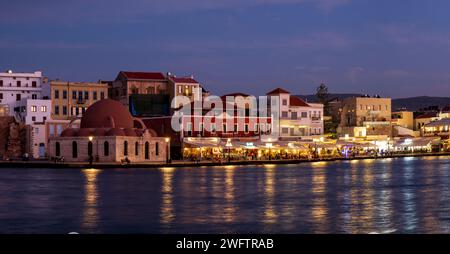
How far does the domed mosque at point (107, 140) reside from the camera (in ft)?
201

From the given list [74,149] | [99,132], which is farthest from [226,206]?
[74,149]

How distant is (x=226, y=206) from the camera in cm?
2573

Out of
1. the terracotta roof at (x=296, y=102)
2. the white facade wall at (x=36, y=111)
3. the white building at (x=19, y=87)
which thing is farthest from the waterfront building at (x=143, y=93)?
the terracotta roof at (x=296, y=102)

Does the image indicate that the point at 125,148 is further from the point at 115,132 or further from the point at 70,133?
the point at 70,133

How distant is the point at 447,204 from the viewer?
25672mm

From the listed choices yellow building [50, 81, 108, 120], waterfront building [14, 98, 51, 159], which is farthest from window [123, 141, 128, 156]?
yellow building [50, 81, 108, 120]

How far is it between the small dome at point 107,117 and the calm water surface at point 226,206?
23.6 m

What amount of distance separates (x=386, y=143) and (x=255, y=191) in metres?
70.5

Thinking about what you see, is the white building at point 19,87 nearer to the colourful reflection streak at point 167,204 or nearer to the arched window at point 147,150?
the arched window at point 147,150

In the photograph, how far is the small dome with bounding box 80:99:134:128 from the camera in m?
63.1

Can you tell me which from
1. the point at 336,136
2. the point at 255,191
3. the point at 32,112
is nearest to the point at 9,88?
the point at 32,112

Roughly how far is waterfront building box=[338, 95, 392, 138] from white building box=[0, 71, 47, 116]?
146 ft

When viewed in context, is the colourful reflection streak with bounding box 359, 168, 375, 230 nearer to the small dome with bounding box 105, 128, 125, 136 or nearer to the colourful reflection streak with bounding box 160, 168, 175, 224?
the colourful reflection streak with bounding box 160, 168, 175, 224
